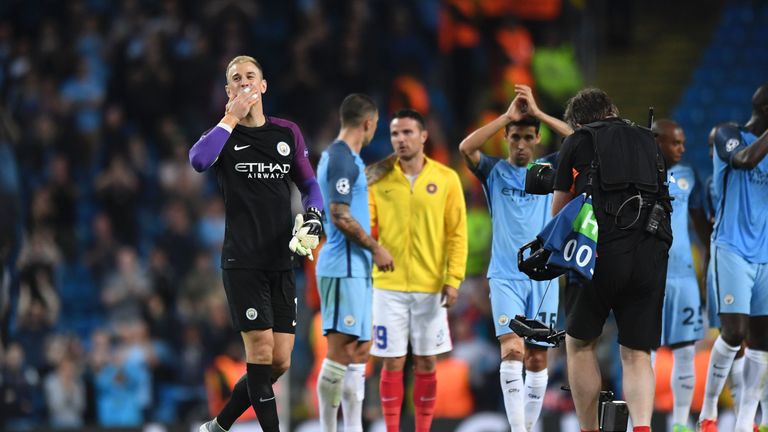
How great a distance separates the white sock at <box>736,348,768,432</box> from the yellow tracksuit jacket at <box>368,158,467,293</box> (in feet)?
7.36

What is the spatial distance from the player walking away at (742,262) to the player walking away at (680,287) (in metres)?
0.32

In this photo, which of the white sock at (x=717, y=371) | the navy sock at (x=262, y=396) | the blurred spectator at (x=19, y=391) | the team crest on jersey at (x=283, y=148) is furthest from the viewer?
the blurred spectator at (x=19, y=391)

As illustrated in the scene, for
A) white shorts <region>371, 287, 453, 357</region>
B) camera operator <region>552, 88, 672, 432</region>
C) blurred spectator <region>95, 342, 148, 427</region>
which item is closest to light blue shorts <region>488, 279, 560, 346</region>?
white shorts <region>371, 287, 453, 357</region>

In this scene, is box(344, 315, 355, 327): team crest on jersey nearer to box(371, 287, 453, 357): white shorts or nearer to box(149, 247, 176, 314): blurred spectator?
box(371, 287, 453, 357): white shorts

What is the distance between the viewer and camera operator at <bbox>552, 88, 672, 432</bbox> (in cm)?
737

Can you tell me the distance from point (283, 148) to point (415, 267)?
6.19ft

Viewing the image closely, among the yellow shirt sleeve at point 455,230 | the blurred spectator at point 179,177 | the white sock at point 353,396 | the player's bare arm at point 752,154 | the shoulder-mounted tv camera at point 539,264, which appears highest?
the blurred spectator at point 179,177

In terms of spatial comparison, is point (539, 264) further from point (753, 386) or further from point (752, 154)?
point (753, 386)

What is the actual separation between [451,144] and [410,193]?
695 centimetres

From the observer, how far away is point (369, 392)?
39.8ft

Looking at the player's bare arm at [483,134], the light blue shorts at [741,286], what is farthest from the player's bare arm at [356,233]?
the light blue shorts at [741,286]

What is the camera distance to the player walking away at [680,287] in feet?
31.6

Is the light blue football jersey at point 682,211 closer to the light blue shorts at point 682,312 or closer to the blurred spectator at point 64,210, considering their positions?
the light blue shorts at point 682,312

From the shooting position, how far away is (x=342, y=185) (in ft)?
29.8
